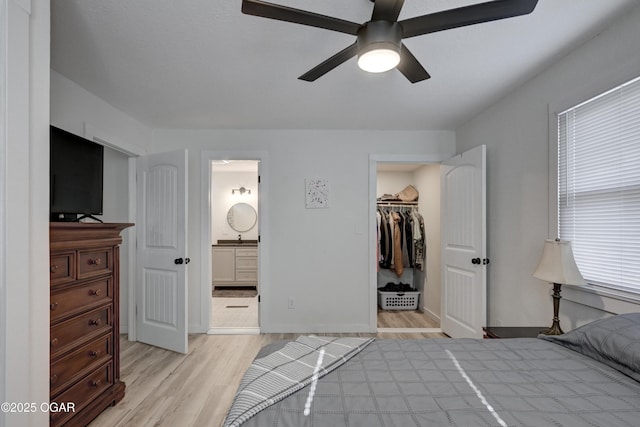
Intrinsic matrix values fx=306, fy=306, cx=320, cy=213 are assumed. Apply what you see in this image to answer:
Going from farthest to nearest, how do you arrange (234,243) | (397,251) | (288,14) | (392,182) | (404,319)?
(234,243) < (392,182) < (397,251) < (404,319) < (288,14)

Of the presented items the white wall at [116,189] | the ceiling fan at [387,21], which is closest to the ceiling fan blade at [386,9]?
the ceiling fan at [387,21]

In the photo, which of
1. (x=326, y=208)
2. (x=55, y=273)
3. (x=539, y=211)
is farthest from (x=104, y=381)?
(x=539, y=211)

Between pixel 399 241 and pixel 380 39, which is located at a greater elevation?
pixel 380 39

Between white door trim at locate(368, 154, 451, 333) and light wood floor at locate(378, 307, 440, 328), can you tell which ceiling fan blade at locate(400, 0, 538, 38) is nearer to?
white door trim at locate(368, 154, 451, 333)

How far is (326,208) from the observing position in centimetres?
362

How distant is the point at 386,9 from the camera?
1245 mm

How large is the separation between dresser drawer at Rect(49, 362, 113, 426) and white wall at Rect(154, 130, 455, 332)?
1.50 metres

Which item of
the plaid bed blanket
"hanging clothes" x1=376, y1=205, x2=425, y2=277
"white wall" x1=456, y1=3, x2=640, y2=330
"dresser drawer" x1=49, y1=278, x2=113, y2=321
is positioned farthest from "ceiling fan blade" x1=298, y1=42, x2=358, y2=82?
"hanging clothes" x1=376, y1=205, x2=425, y2=277

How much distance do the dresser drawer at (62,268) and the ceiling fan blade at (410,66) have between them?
2.05 meters

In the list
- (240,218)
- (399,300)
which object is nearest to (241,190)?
(240,218)

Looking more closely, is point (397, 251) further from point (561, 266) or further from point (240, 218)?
point (240, 218)

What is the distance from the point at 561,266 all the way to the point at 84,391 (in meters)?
2.97

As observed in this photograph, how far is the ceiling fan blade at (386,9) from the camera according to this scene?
1.20 metres

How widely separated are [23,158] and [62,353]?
3.54 feet
